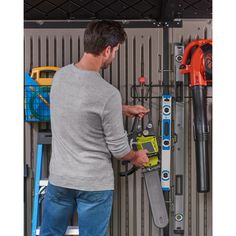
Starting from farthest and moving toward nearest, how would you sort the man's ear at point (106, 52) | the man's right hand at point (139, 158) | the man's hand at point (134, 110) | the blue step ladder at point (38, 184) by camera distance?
the blue step ladder at point (38, 184) → the man's hand at point (134, 110) → the man's right hand at point (139, 158) → the man's ear at point (106, 52)

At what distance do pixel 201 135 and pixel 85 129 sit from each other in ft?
3.50

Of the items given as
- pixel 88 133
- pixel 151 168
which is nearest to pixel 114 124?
pixel 88 133

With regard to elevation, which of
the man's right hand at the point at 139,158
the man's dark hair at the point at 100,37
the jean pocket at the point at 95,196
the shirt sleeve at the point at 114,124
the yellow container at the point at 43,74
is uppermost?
the man's dark hair at the point at 100,37

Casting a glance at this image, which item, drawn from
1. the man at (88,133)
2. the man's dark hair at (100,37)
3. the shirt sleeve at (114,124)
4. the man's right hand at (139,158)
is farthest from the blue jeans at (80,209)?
the man's dark hair at (100,37)

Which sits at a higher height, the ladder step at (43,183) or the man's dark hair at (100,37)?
the man's dark hair at (100,37)

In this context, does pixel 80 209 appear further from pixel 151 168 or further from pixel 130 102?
pixel 130 102

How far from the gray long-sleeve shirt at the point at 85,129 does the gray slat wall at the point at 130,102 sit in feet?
3.17

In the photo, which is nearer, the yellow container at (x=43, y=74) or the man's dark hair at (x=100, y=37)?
the man's dark hair at (x=100, y=37)

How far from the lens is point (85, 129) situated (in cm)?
208

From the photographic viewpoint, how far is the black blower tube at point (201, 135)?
2.88 metres

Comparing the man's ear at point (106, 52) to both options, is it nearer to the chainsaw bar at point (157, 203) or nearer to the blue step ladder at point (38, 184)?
the blue step ladder at point (38, 184)

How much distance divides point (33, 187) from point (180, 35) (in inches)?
57.9
